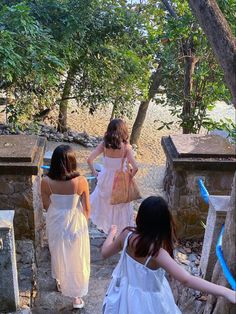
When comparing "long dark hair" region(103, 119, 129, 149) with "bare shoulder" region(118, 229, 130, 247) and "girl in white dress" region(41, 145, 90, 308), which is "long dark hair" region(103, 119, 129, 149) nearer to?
"girl in white dress" region(41, 145, 90, 308)

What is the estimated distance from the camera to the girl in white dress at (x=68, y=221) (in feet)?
→ 10.1

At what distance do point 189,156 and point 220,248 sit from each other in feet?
5.66

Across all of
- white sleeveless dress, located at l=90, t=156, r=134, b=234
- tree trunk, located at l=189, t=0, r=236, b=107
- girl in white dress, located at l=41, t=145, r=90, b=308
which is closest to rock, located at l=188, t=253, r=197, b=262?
white sleeveless dress, located at l=90, t=156, r=134, b=234

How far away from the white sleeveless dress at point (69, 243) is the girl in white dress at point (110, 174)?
0.93 m

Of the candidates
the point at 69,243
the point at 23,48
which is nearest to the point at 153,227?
the point at 69,243

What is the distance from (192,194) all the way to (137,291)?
76.8 inches

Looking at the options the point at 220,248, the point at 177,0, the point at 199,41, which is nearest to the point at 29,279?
the point at 220,248

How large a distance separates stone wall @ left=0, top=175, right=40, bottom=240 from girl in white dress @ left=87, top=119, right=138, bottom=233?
0.72 metres

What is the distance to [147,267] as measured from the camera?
2.24m

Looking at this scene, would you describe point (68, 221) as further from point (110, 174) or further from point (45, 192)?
point (110, 174)

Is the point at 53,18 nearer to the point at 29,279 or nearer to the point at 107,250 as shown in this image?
the point at 29,279

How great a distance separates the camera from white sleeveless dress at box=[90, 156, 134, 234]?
4234 millimetres

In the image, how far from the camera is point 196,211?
13.6 ft

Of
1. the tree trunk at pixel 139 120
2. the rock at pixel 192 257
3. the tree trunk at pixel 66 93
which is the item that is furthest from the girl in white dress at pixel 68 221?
the tree trunk at pixel 139 120
